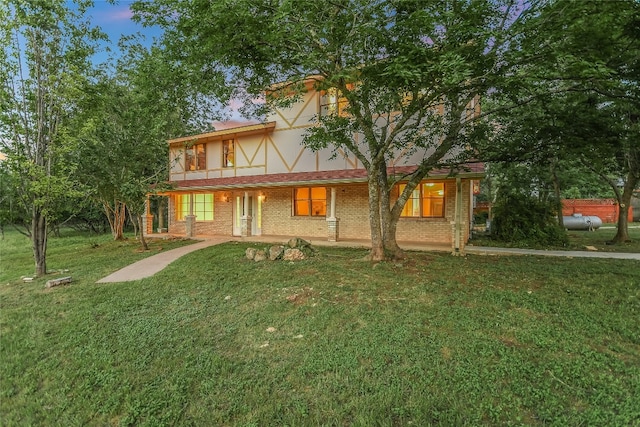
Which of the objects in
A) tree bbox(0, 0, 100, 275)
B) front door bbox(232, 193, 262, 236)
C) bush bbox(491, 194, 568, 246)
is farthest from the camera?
front door bbox(232, 193, 262, 236)

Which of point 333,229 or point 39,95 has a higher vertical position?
point 39,95

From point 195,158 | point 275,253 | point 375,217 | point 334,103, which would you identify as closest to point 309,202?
point 275,253

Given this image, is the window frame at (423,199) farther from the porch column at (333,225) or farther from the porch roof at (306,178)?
the porch column at (333,225)

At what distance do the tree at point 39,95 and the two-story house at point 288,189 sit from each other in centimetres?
638

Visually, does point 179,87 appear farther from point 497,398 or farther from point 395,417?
point 497,398

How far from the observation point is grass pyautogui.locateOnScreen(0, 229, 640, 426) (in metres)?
2.91

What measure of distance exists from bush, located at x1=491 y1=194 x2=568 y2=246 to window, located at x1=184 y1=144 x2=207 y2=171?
45.3 ft

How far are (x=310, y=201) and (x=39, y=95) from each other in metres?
9.18

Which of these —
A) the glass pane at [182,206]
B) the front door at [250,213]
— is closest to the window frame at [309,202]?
the front door at [250,213]

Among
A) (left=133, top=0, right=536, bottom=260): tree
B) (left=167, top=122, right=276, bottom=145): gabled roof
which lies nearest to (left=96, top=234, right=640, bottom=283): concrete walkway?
(left=133, top=0, right=536, bottom=260): tree

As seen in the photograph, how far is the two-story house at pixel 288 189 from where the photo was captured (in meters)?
11.2

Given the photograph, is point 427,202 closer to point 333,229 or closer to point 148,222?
point 333,229

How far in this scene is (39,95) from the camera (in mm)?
7648

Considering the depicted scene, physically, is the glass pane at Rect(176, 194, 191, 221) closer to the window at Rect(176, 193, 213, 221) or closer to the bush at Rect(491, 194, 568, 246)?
the window at Rect(176, 193, 213, 221)
